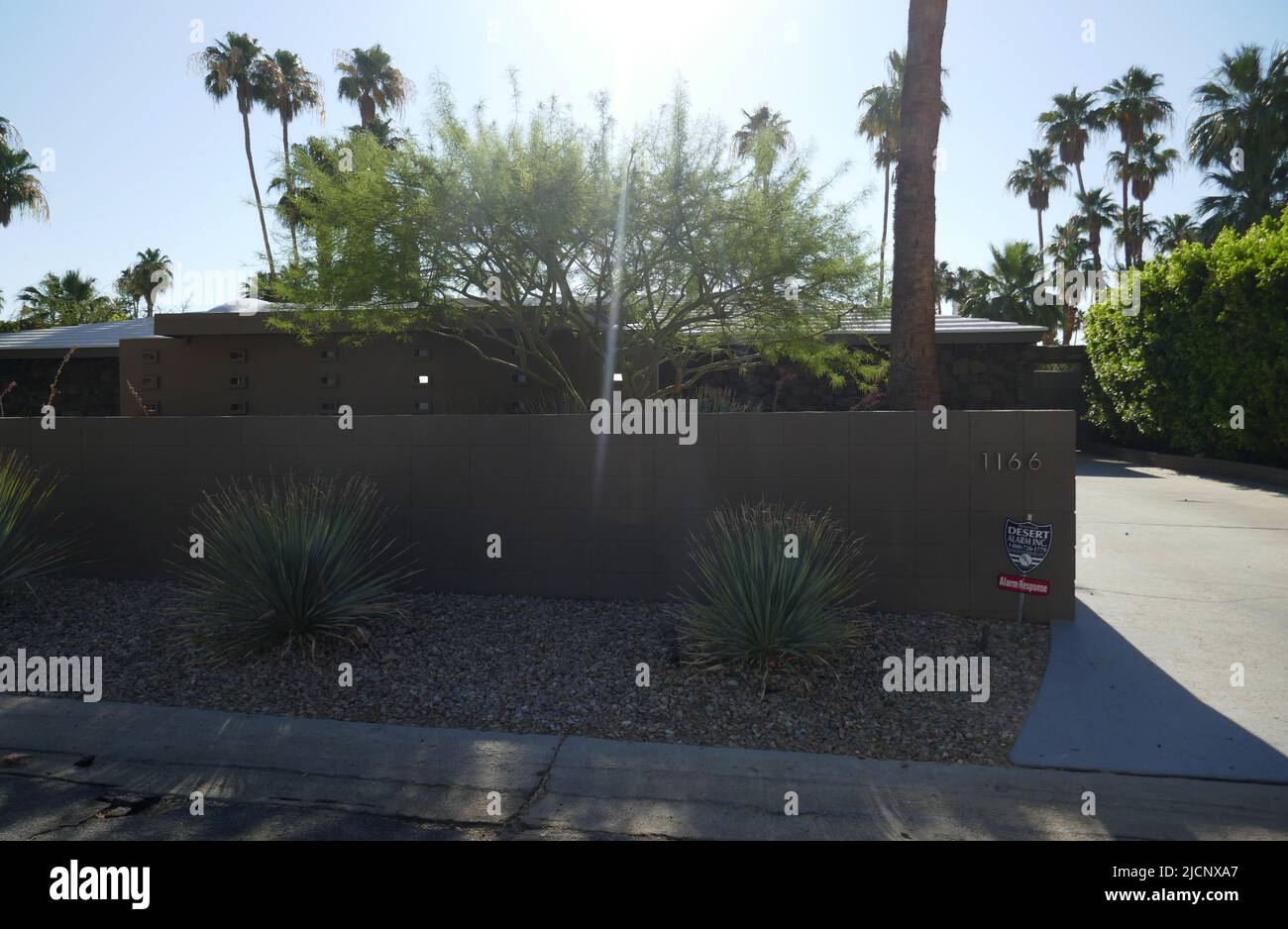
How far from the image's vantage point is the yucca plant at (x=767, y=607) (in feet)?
21.6

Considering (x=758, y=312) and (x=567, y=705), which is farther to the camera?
(x=758, y=312)

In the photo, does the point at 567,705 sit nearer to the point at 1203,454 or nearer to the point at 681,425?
the point at 681,425

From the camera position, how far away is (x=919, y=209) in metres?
9.38

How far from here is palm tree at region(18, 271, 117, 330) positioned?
117ft

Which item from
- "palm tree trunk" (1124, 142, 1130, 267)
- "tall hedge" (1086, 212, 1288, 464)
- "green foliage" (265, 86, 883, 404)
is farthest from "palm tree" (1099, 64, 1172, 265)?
"green foliage" (265, 86, 883, 404)

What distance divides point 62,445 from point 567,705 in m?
6.95

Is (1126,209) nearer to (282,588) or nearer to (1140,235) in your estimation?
(1140,235)

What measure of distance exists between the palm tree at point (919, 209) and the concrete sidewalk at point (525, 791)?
4.89m

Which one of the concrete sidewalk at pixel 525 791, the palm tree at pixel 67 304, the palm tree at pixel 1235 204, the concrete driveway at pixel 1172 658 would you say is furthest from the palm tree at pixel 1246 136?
the palm tree at pixel 67 304

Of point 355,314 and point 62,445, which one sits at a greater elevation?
point 355,314

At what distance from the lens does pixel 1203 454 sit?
63.3ft

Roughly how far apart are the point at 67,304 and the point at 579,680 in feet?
124

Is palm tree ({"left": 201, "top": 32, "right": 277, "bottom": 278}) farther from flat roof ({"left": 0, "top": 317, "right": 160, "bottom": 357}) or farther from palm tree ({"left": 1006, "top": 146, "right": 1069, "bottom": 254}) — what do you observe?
palm tree ({"left": 1006, "top": 146, "right": 1069, "bottom": 254})
